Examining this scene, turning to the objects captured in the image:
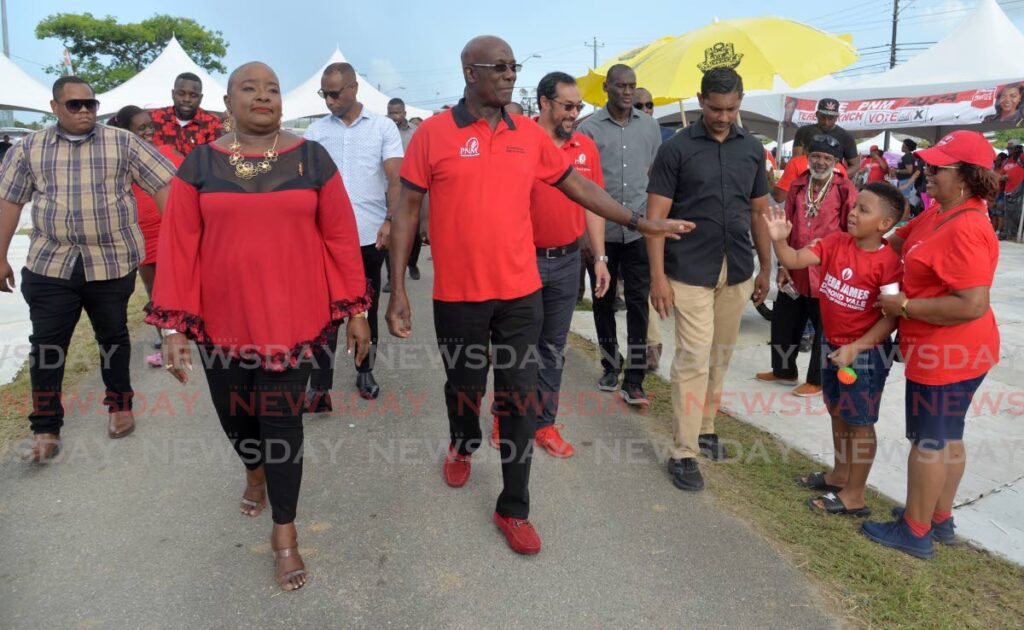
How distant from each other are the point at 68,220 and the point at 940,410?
14.5 feet

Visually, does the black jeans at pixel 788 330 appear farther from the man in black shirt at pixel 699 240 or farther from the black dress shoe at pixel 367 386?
the black dress shoe at pixel 367 386

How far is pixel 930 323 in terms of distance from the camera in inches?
111

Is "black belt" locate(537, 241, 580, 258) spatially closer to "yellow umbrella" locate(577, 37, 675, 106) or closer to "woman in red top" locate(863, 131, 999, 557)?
"woman in red top" locate(863, 131, 999, 557)

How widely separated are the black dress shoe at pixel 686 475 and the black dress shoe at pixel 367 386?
7.17 ft

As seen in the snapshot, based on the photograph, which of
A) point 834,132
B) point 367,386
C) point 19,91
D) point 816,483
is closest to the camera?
point 816,483

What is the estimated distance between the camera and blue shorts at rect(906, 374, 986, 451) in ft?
9.36

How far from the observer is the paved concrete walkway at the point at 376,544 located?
263cm

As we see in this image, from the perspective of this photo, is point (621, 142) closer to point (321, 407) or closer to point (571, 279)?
point (571, 279)

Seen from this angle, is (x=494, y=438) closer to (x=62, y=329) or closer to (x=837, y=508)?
(x=837, y=508)

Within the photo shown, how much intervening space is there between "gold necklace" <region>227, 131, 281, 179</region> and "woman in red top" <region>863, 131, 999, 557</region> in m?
2.59

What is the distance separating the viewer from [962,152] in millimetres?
2713

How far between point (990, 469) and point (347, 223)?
3.63 meters

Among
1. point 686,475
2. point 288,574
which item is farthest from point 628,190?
point 288,574

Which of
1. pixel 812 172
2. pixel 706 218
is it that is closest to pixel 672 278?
pixel 706 218
